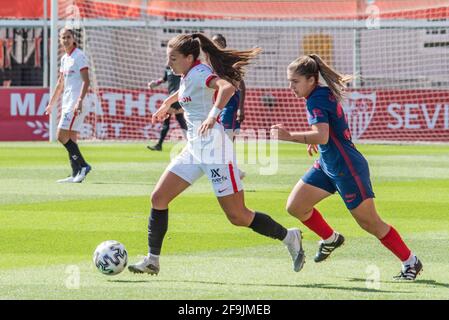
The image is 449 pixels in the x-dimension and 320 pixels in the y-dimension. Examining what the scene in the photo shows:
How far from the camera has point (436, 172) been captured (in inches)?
784

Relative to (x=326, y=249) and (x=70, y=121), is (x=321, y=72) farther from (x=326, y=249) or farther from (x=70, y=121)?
(x=70, y=121)

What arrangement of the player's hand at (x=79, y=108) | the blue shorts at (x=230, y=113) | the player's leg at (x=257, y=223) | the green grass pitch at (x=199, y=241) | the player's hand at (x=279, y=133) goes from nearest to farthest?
1. the green grass pitch at (x=199, y=241)
2. the player's hand at (x=279, y=133)
3. the player's leg at (x=257, y=223)
4. the blue shorts at (x=230, y=113)
5. the player's hand at (x=79, y=108)

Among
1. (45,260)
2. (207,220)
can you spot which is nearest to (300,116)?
(207,220)

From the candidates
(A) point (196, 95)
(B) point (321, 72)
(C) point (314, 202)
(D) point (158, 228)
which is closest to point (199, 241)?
(C) point (314, 202)

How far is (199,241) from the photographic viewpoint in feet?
36.6

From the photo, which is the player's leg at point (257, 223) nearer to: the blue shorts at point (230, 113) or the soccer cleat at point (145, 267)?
the soccer cleat at point (145, 267)

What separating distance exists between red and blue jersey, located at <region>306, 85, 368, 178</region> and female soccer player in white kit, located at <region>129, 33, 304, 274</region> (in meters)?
0.66

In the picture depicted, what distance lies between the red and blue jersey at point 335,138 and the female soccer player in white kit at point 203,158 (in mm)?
662

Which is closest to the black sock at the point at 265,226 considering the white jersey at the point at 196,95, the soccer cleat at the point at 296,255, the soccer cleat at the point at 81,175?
the soccer cleat at the point at 296,255

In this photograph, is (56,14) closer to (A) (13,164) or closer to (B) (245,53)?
(A) (13,164)

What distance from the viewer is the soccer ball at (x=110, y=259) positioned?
350 inches

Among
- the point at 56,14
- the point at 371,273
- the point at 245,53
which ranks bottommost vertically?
the point at 371,273

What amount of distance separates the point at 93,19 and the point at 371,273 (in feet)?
76.8

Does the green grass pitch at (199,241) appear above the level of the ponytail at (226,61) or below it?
below
